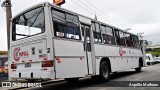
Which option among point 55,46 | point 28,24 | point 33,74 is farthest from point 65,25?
point 33,74

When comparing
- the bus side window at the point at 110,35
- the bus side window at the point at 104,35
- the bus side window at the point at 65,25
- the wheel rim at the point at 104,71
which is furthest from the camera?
the bus side window at the point at 110,35

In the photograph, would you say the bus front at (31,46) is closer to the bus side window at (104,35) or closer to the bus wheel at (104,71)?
the bus wheel at (104,71)

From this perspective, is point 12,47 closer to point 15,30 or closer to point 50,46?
point 15,30

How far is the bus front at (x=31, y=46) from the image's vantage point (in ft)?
24.7

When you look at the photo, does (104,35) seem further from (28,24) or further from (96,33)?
(28,24)

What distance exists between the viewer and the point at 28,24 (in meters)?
8.56

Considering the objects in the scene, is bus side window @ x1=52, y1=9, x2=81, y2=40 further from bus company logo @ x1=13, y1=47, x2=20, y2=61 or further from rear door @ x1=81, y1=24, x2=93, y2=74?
bus company logo @ x1=13, y1=47, x2=20, y2=61

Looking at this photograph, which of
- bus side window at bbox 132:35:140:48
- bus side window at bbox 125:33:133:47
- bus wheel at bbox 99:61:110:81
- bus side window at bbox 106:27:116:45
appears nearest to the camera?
bus wheel at bbox 99:61:110:81

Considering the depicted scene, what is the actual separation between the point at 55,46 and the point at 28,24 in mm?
1820

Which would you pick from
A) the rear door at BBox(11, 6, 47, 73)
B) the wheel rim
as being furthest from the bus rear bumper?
the wheel rim

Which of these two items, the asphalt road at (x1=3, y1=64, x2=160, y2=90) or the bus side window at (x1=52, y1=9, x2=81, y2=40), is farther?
the asphalt road at (x1=3, y1=64, x2=160, y2=90)

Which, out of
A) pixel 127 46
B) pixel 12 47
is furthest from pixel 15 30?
pixel 127 46

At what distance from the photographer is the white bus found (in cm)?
760

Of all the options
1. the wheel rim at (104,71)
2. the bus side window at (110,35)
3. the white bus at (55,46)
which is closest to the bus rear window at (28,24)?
the white bus at (55,46)
